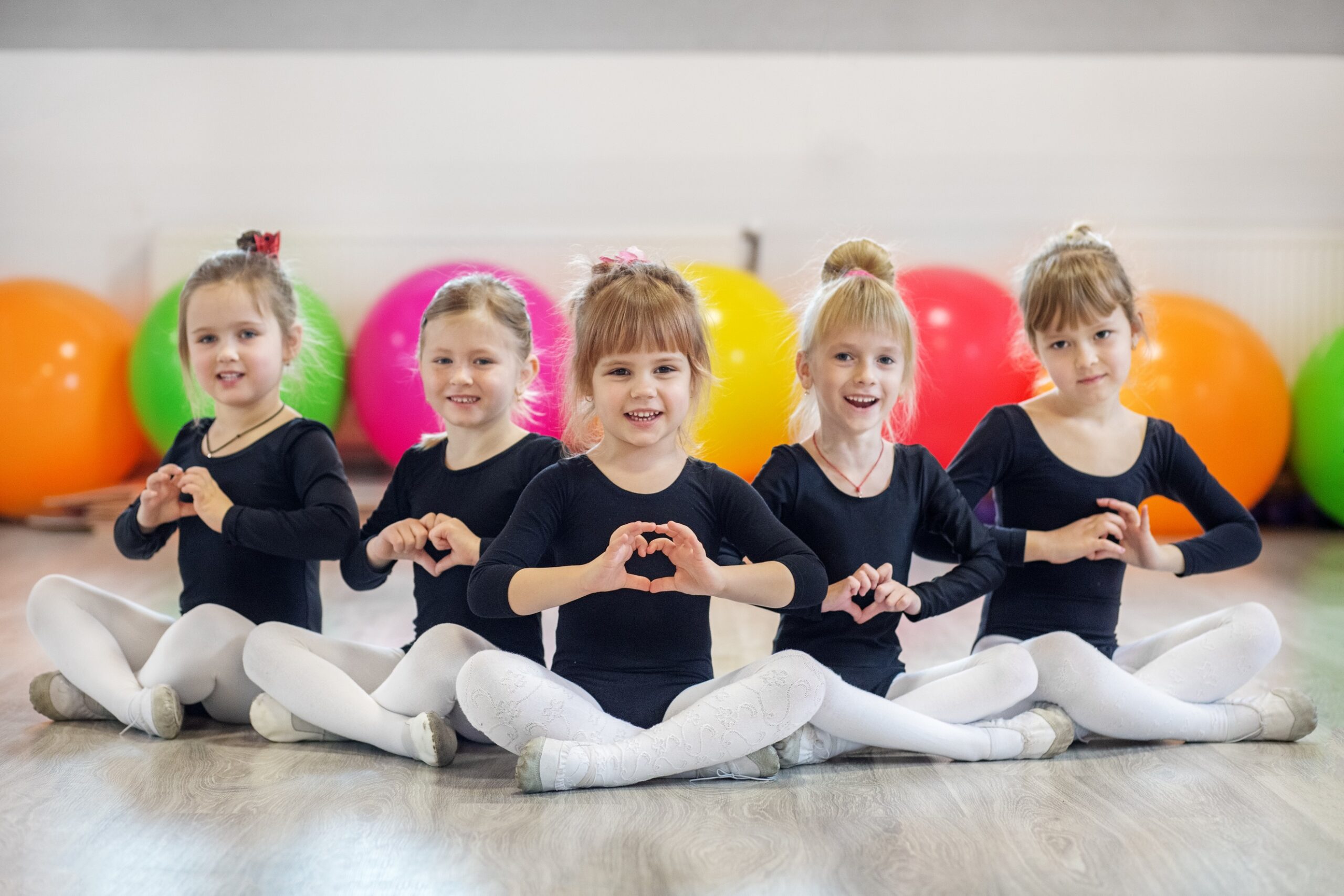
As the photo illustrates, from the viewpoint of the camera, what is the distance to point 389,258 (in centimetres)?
466

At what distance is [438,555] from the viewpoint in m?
1.73

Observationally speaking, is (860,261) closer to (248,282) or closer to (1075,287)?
(1075,287)

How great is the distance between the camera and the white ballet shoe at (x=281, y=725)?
1675 millimetres

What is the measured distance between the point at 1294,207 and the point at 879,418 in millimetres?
3718

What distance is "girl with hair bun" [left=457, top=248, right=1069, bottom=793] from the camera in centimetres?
147

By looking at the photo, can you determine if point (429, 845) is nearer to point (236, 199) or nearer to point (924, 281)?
point (924, 281)

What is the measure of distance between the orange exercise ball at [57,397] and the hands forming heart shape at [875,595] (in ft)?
10.5

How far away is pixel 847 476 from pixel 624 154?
3.34 m

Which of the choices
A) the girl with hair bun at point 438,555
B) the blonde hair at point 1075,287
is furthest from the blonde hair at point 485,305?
the blonde hair at point 1075,287

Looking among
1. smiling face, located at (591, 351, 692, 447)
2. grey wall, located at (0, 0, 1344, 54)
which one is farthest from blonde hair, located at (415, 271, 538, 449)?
grey wall, located at (0, 0, 1344, 54)

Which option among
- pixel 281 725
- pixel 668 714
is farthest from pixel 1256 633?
pixel 281 725

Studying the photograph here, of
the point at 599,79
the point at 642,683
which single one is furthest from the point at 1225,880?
the point at 599,79

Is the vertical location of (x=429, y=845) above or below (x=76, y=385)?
below

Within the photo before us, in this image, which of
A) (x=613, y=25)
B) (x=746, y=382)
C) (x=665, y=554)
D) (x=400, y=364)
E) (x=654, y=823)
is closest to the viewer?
(x=654, y=823)
